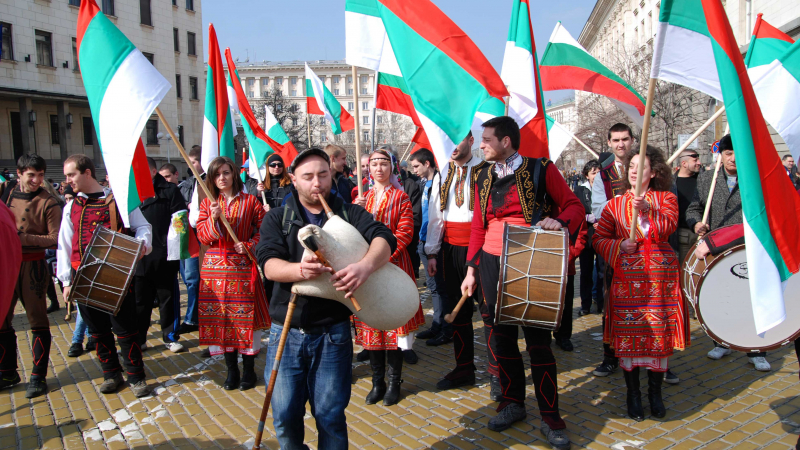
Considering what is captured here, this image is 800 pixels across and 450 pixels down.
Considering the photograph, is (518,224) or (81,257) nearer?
(518,224)

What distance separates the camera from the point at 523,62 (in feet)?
18.2

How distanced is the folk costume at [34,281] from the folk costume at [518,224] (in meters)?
4.24

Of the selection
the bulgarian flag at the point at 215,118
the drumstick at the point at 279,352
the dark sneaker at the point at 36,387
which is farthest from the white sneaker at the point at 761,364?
the dark sneaker at the point at 36,387

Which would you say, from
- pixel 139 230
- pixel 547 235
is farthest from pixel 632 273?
pixel 139 230

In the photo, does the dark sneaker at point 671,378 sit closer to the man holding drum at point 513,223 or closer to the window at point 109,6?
the man holding drum at point 513,223

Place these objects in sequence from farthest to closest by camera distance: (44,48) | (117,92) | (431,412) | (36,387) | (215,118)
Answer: (44,48) → (215,118) → (36,387) → (431,412) → (117,92)

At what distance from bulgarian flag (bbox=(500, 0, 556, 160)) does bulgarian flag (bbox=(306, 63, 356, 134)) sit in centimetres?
394

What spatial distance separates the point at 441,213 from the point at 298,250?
2659mm

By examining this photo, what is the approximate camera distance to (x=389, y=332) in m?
4.63

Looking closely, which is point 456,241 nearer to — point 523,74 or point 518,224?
point 518,224

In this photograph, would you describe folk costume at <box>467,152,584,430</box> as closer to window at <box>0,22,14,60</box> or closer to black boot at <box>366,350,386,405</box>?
black boot at <box>366,350,386,405</box>

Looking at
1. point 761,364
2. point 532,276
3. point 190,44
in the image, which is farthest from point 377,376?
point 190,44

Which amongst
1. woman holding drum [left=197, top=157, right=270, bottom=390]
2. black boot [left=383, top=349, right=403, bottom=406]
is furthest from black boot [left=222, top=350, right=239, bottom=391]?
black boot [left=383, top=349, right=403, bottom=406]

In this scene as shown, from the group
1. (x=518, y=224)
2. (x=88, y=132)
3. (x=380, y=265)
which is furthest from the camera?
(x=88, y=132)
